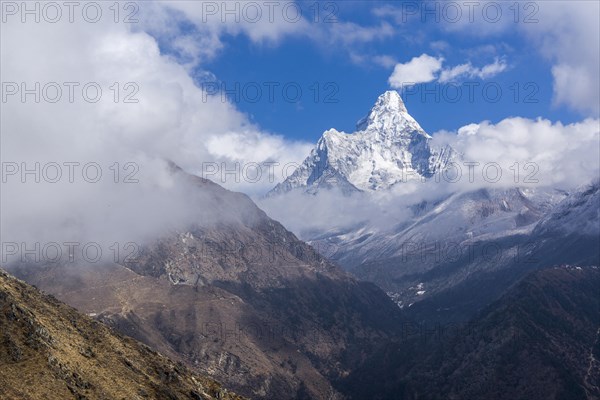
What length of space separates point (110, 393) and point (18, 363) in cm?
2574

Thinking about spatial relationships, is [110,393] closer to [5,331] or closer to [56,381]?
[56,381]

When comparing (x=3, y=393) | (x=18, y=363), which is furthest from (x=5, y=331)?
(x=3, y=393)

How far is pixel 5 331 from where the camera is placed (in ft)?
650

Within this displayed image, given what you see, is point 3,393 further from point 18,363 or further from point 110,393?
point 110,393

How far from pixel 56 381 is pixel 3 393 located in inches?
652

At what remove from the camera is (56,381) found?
18825 cm

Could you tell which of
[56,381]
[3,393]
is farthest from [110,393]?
[3,393]

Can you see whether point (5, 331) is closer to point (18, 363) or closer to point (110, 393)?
point (18, 363)

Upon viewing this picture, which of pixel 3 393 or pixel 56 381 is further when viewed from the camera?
pixel 56 381

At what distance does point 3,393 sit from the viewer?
174m

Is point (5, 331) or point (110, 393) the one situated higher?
point (5, 331)

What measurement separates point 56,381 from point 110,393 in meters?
15.8

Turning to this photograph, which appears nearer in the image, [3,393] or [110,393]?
[3,393]

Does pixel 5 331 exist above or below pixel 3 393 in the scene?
above
